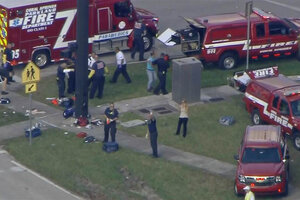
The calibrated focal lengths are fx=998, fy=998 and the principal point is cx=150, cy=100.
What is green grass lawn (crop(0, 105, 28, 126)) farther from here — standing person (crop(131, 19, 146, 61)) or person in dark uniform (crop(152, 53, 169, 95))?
standing person (crop(131, 19, 146, 61))

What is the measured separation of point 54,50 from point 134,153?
1084 cm

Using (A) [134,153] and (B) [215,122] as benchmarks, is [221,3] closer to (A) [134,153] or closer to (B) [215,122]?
(B) [215,122]

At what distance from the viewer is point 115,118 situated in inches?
1305

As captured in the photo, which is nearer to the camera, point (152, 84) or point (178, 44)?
point (152, 84)

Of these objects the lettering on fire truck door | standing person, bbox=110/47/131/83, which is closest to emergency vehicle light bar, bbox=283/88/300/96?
standing person, bbox=110/47/131/83

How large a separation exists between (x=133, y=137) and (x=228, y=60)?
27.0 ft

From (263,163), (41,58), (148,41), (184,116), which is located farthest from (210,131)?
(148,41)

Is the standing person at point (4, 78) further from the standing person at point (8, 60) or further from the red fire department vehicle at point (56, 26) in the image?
the red fire department vehicle at point (56, 26)

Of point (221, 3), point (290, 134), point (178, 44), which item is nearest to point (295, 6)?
point (221, 3)

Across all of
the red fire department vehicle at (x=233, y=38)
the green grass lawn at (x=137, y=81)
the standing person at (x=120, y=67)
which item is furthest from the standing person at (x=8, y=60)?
the red fire department vehicle at (x=233, y=38)

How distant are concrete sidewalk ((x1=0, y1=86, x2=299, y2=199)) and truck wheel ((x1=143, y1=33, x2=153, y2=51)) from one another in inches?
231

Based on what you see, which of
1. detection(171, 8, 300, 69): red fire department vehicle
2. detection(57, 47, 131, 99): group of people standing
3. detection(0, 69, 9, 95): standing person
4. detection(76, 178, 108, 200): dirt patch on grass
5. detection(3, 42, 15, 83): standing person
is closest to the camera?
detection(76, 178, 108, 200): dirt patch on grass

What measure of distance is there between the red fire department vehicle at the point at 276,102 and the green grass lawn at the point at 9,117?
324 inches

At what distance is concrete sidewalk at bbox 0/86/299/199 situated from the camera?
3188 centimetres
